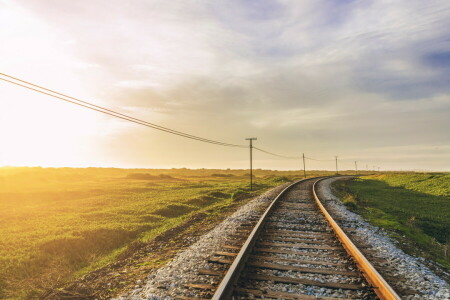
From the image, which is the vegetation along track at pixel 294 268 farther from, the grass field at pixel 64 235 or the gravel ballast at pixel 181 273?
the grass field at pixel 64 235

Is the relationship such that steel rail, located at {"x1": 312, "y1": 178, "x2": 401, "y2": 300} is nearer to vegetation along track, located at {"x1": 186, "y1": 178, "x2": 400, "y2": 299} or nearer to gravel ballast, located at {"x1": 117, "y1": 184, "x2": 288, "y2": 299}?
vegetation along track, located at {"x1": 186, "y1": 178, "x2": 400, "y2": 299}

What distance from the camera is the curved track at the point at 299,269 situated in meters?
5.23

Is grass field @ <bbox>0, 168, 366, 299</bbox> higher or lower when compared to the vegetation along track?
lower

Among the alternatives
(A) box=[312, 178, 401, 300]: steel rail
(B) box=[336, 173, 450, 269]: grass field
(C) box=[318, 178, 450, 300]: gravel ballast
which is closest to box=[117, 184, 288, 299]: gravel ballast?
(A) box=[312, 178, 401, 300]: steel rail

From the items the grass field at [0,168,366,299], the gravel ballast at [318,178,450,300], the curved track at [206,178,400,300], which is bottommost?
the grass field at [0,168,366,299]

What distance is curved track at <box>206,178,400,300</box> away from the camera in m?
5.23

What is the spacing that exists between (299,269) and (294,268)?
0.35ft

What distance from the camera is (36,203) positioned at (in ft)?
76.5

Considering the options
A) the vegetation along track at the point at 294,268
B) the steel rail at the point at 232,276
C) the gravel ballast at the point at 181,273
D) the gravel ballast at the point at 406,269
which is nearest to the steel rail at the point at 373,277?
the vegetation along track at the point at 294,268

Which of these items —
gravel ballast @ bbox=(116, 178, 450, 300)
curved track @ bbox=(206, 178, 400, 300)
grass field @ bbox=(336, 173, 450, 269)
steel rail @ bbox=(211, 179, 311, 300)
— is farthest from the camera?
grass field @ bbox=(336, 173, 450, 269)

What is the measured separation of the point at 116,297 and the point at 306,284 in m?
3.63

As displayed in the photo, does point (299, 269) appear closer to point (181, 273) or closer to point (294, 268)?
point (294, 268)

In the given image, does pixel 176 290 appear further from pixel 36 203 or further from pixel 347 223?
pixel 36 203

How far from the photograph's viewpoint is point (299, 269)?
6.35 meters
